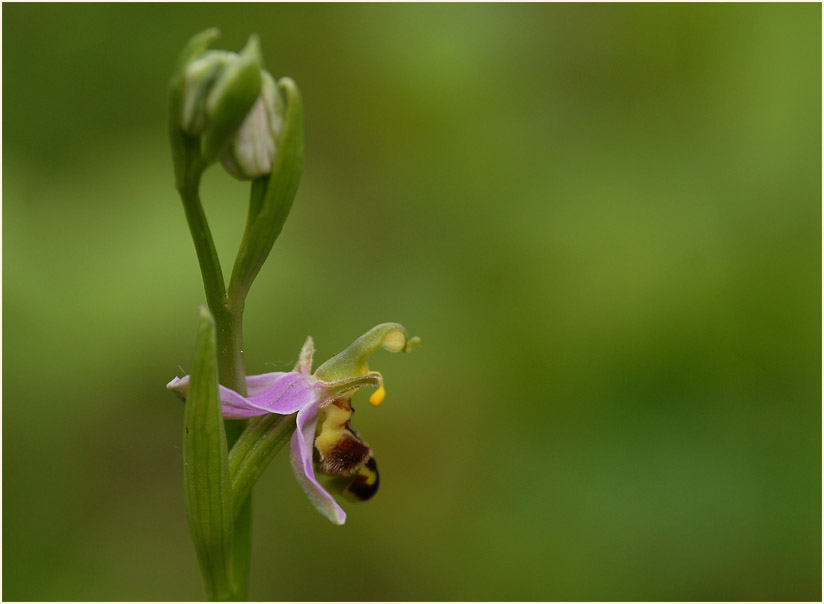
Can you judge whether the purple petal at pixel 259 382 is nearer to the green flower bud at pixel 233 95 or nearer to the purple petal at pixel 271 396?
the purple petal at pixel 271 396

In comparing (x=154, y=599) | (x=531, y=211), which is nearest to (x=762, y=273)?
(x=531, y=211)

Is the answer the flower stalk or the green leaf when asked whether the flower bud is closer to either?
the flower stalk

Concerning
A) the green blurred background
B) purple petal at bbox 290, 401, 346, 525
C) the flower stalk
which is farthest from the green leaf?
the green blurred background

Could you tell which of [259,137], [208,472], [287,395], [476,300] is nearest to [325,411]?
[287,395]

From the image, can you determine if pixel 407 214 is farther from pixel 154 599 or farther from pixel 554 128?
pixel 154 599

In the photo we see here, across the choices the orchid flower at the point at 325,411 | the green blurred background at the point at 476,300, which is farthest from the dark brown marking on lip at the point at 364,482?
the green blurred background at the point at 476,300

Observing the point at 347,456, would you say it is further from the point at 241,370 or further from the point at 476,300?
the point at 476,300

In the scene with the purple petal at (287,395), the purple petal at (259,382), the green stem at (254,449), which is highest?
the purple petal at (259,382)
